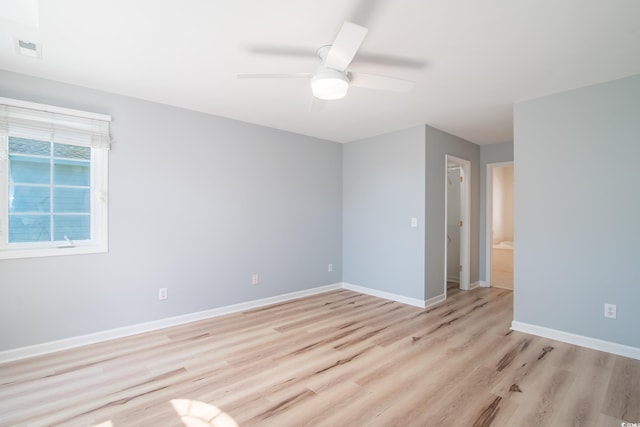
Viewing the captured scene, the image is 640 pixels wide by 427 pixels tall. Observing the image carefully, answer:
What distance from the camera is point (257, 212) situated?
162 inches

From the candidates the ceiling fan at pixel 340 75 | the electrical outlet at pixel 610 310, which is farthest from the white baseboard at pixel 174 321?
the ceiling fan at pixel 340 75

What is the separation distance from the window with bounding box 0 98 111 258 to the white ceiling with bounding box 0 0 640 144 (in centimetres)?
38

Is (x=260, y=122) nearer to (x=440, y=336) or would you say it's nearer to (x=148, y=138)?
(x=148, y=138)

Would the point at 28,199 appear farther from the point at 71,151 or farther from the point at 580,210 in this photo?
the point at 580,210

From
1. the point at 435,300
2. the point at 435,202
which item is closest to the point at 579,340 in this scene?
the point at 435,300

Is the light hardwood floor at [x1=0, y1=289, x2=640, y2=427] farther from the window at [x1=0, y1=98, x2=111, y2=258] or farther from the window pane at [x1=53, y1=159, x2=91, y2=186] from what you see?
the window pane at [x1=53, y1=159, x2=91, y2=186]

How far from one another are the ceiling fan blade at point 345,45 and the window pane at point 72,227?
2.75m

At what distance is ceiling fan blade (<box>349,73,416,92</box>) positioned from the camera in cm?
218

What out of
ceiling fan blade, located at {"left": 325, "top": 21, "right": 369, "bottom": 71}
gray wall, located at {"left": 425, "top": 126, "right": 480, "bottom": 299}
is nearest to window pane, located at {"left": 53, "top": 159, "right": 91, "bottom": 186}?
ceiling fan blade, located at {"left": 325, "top": 21, "right": 369, "bottom": 71}

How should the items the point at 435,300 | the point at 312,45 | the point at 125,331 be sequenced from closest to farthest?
the point at 312,45
the point at 125,331
the point at 435,300

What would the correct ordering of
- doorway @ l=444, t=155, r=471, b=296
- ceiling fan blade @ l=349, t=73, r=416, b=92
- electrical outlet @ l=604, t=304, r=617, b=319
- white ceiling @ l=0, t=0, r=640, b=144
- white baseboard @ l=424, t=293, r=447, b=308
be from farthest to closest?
1. doorway @ l=444, t=155, r=471, b=296
2. white baseboard @ l=424, t=293, r=447, b=308
3. electrical outlet @ l=604, t=304, r=617, b=319
4. ceiling fan blade @ l=349, t=73, r=416, b=92
5. white ceiling @ l=0, t=0, r=640, b=144

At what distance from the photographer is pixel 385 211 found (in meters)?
4.52

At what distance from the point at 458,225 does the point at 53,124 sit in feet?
18.9

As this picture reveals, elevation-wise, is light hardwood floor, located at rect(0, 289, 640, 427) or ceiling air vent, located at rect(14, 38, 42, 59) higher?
ceiling air vent, located at rect(14, 38, 42, 59)
